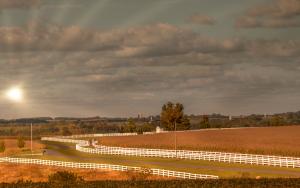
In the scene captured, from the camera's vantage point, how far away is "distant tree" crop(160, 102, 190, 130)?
15912 centimetres

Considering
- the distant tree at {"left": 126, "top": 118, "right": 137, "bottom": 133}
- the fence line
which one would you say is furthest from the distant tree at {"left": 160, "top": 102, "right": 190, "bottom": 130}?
the fence line

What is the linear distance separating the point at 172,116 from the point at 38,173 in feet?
314

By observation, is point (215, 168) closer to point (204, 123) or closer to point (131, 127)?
point (131, 127)

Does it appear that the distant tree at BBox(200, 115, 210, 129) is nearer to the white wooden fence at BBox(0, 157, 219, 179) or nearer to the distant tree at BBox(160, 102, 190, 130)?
the distant tree at BBox(160, 102, 190, 130)

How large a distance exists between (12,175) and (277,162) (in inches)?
1292

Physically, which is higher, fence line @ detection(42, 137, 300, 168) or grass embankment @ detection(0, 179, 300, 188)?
grass embankment @ detection(0, 179, 300, 188)

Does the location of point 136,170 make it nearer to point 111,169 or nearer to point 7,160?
point 111,169

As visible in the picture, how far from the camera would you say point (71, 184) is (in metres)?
32.9

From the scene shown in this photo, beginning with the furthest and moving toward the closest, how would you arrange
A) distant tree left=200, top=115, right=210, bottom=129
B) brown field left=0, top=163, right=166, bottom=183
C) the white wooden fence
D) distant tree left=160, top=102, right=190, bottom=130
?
distant tree left=200, top=115, right=210, bottom=129 < distant tree left=160, top=102, right=190, bottom=130 < brown field left=0, top=163, right=166, bottom=183 < the white wooden fence

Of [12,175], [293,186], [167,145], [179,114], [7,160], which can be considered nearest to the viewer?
[293,186]

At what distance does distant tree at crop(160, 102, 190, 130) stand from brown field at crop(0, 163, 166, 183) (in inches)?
3316

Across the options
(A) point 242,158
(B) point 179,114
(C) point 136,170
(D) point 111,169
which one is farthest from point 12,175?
(B) point 179,114

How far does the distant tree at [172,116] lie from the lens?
15912 cm

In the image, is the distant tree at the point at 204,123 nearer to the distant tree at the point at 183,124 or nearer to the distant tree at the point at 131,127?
the distant tree at the point at 183,124
